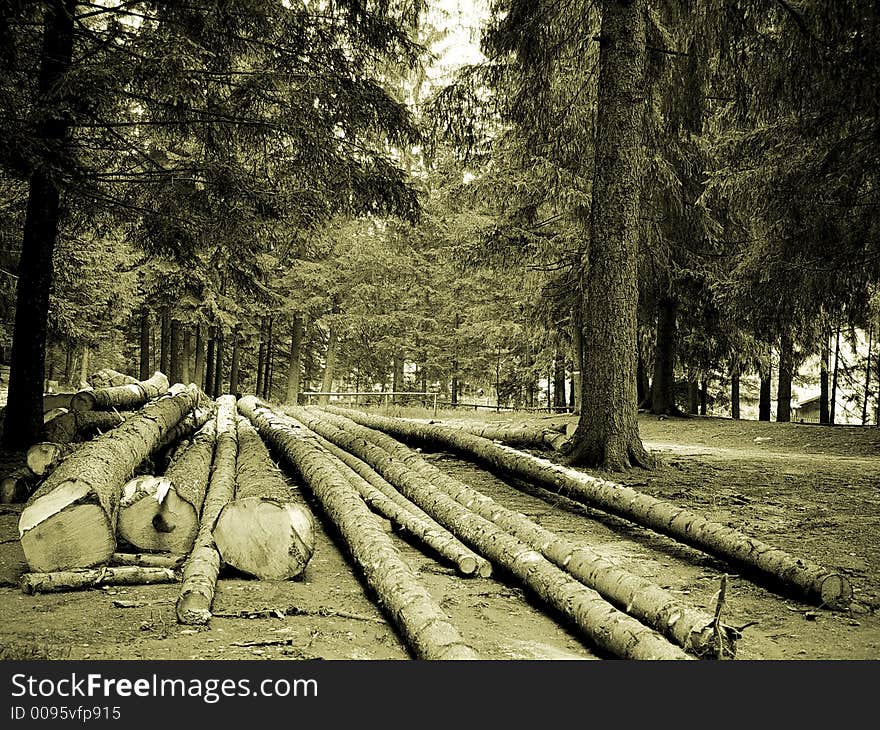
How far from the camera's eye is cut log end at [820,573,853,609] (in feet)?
15.3

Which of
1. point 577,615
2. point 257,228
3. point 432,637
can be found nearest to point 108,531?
point 432,637

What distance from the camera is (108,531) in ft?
16.4

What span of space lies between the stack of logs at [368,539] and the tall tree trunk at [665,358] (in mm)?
13188

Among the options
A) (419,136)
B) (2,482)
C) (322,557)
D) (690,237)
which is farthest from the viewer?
(690,237)

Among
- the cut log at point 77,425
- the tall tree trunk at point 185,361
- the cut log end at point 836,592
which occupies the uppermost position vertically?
the tall tree trunk at point 185,361

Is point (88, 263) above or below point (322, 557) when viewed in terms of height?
above

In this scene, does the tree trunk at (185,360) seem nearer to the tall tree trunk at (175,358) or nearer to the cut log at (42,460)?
the tall tree trunk at (175,358)

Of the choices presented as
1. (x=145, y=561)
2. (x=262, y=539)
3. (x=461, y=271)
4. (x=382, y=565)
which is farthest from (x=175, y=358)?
(x=382, y=565)

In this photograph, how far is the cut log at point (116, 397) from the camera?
447 inches

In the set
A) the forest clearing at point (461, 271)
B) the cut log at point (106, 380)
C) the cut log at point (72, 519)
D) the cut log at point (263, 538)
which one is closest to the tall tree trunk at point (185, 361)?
the forest clearing at point (461, 271)

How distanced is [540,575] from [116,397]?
393 inches

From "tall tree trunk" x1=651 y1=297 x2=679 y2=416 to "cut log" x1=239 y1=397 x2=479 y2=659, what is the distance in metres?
14.3

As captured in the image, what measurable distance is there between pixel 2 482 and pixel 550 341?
17.3 metres

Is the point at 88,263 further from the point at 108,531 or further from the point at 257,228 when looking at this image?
the point at 108,531
